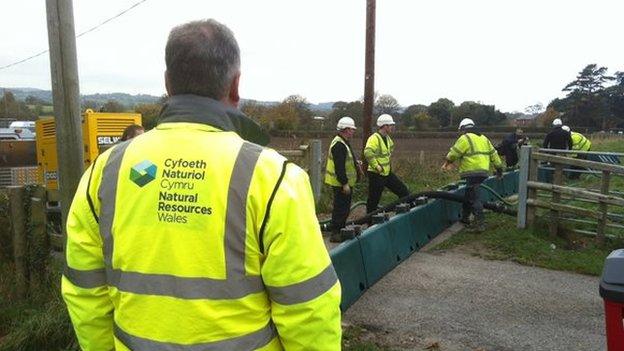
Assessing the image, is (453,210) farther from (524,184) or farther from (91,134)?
(91,134)

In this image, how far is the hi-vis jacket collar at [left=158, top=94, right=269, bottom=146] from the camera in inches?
69.1

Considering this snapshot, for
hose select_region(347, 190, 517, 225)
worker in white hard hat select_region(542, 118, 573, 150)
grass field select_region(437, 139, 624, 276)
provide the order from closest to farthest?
grass field select_region(437, 139, 624, 276), hose select_region(347, 190, 517, 225), worker in white hard hat select_region(542, 118, 573, 150)

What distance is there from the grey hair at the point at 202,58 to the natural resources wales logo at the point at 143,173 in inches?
10.1

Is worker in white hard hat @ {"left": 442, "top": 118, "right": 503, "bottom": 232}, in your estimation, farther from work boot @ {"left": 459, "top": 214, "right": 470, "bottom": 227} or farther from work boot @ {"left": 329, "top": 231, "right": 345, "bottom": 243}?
work boot @ {"left": 329, "top": 231, "right": 345, "bottom": 243}

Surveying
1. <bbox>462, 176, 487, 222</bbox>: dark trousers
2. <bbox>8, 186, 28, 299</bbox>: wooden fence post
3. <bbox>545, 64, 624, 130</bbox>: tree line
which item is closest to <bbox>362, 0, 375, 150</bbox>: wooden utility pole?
<bbox>462, 176, 487, 222</bbox>: dark trousers

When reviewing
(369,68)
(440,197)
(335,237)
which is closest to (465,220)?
(440,197)

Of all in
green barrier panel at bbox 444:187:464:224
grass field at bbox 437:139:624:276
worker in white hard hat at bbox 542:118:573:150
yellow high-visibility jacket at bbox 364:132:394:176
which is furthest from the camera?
worker in white hard hat at bbox 542:118:573:150

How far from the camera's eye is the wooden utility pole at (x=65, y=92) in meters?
4.85

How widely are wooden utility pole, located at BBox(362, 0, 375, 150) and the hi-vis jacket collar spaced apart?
12.4 meters

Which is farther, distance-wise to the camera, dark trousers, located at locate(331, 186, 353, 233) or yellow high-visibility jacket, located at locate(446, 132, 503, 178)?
yellow high-visibility jacket, located at locate(446, 132, 503, 178)

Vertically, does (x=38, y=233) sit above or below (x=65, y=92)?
below

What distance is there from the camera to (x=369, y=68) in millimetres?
13891

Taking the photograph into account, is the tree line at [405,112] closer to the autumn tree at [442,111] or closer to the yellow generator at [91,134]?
the autumn tree at [442,111]

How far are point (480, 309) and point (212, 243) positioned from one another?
15.4ft
